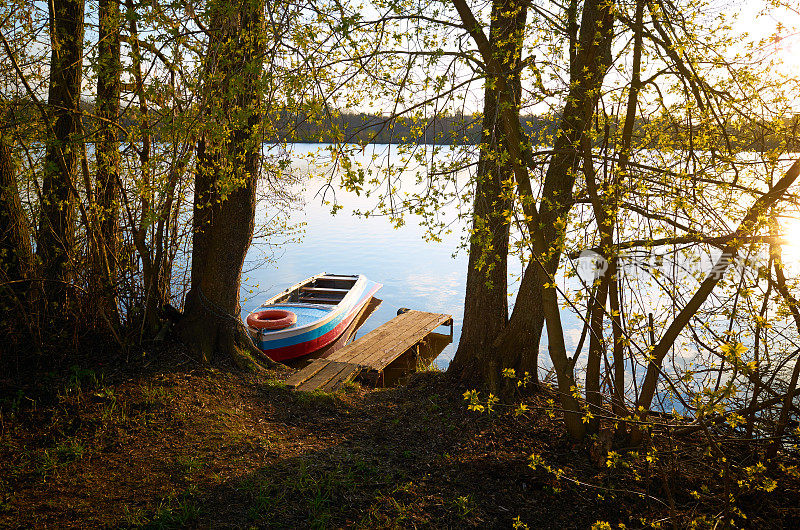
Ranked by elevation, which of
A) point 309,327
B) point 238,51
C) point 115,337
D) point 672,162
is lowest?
point 309,327

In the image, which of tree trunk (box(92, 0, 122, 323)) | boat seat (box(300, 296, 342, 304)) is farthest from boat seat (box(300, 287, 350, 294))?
tree trunk (box(92, 0, 122, 323))

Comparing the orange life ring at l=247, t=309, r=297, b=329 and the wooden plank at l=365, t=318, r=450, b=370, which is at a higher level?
the orange life ring at l=247, t=309, r=297, b=329

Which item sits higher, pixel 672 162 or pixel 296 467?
pixel 672 162

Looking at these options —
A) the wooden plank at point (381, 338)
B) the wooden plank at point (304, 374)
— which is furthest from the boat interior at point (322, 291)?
the wooden plank at point (304, 374)

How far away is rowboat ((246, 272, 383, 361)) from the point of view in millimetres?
10000

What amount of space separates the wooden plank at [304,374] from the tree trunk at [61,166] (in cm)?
256

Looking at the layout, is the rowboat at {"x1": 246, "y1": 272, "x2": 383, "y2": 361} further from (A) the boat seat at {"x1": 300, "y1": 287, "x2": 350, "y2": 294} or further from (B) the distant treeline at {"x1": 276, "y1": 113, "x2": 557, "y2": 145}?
(B) the distant treeline at {"x1": 276, "y1": 113, "x2": 557, "y2": 145}

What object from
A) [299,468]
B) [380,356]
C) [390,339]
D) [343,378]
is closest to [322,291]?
[390,339]

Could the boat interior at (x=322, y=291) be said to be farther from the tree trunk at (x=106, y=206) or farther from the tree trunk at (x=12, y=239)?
the tree trunk at (x=12, y=239)

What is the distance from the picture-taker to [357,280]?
1365cm

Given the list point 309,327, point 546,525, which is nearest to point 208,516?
point 546,525

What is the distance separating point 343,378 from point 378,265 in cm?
1155

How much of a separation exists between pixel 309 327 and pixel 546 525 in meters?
7.27

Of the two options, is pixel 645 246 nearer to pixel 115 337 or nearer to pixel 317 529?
pixel 317 529
